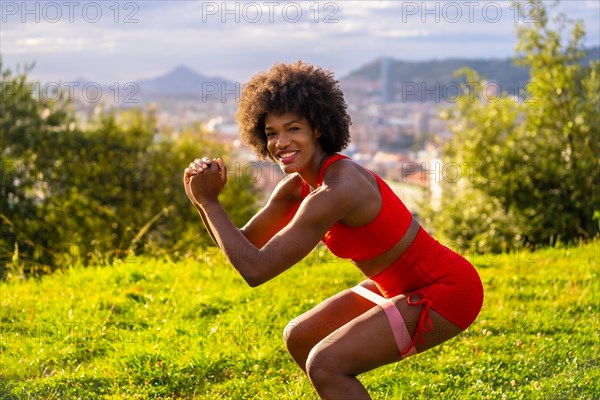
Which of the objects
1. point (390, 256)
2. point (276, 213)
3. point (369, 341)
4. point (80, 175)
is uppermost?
point (276, 213)

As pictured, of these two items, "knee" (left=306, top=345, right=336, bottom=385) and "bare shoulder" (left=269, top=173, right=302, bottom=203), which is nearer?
"knee" (left=306, top=345, right=336, bottom=385)

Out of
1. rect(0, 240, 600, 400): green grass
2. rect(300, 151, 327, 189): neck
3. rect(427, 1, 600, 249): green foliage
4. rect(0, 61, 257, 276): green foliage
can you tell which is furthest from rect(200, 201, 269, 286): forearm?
rect(0, 61, 257, 276): green foliage

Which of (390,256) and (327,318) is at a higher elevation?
(390,256)

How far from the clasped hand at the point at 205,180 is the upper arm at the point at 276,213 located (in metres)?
0.49

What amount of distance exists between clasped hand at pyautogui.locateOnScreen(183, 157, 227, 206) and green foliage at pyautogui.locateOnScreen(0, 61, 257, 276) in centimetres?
1173

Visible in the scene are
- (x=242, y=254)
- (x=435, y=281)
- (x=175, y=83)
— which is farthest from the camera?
(x=175, y=83)

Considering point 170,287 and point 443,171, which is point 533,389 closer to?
point 170,287

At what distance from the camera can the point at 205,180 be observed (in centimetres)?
324

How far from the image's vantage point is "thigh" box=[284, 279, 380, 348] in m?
3.62

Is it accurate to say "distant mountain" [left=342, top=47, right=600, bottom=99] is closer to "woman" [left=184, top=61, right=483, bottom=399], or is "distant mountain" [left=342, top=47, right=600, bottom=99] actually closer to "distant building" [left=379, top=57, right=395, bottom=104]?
"distant building" [left=379, top=57, right=395, bottom=104]

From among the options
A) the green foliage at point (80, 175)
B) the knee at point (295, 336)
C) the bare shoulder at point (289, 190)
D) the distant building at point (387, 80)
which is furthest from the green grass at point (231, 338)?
the distant building at point (387, 80)

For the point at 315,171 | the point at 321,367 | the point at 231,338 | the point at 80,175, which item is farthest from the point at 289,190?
the point at 80,175

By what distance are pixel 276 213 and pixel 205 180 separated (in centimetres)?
64

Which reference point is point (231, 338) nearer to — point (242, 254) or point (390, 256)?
point (390, 256)
